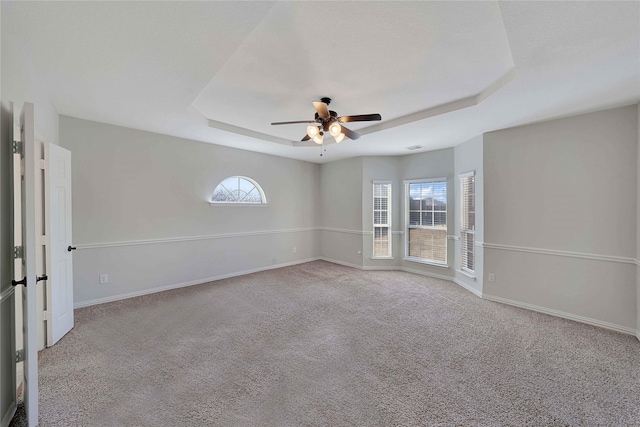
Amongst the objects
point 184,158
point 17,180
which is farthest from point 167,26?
point 184,158

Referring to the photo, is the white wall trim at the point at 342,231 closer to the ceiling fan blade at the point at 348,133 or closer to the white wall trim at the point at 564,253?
the white wall trim at the point at 564,253

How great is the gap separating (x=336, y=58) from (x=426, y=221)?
4086mm

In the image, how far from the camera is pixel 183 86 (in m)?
2.54

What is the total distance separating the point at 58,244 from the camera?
2701mm

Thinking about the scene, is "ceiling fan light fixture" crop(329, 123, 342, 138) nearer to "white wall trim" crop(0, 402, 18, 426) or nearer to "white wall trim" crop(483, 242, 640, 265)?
"white wall trim" crop(483, 242, 640, 265)

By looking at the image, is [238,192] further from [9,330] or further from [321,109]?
[9,330]

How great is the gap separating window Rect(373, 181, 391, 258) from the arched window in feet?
8.29

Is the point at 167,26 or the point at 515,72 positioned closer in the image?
the point at 167,26

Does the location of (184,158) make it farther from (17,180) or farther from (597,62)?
(597,62)

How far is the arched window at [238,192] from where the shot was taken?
5.03m

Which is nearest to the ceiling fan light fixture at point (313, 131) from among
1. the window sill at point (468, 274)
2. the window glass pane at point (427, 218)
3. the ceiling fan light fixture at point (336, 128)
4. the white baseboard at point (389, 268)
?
the ceiling fan light fixture at point (336, 128)

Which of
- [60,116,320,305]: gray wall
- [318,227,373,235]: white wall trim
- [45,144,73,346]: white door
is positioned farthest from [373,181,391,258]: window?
[45,144,73,346]: white door

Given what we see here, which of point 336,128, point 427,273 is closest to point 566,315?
point 427,273

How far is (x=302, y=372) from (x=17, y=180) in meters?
2.44
